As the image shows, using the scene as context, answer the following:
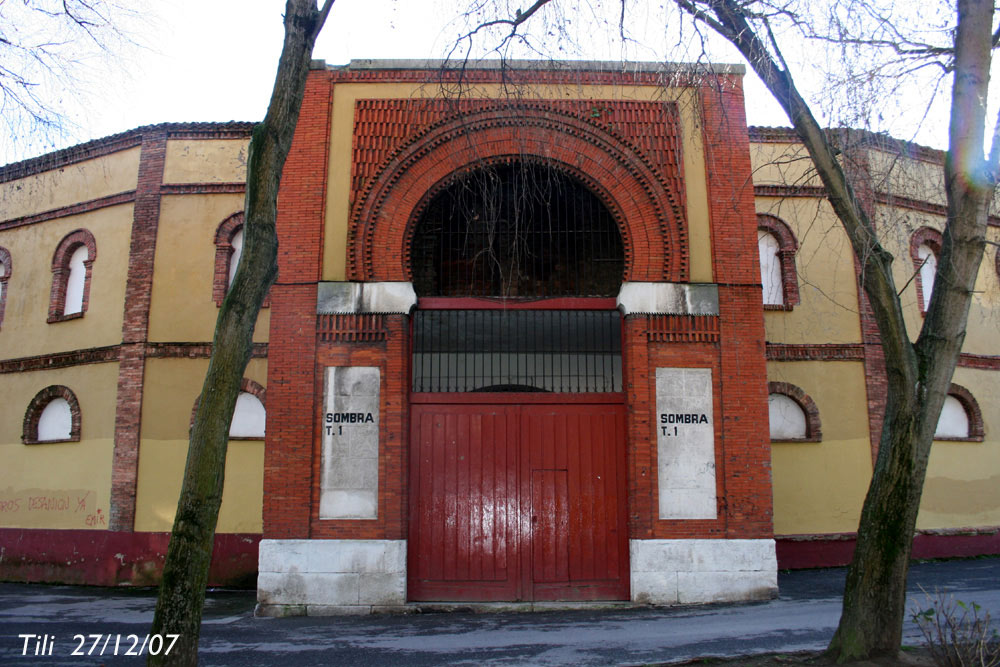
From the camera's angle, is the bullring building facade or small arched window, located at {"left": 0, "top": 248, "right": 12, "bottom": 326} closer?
the bullring building facade

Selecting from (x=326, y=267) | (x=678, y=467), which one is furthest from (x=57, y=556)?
(x=678, y=467)

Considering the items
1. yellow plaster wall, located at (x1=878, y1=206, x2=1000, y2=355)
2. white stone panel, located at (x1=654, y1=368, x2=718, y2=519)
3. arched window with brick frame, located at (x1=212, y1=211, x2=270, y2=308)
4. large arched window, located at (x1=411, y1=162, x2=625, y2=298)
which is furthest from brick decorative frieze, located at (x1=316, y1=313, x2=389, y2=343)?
yellow plaster wall, located at (x1=878, y1=206, x2=1000, y2=355)

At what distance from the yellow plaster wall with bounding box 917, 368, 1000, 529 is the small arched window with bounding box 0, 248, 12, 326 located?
19.4 meters

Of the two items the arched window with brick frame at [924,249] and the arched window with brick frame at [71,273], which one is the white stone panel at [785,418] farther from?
the arched window with brick frame at [71,273]

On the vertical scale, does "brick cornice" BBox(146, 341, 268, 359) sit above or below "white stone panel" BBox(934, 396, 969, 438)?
above

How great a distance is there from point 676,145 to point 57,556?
13.4 metres

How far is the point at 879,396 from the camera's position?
14.6 meters

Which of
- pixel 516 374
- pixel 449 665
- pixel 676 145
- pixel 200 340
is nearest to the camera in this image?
pixel 449 665

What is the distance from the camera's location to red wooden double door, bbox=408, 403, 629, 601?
10367 millimetres

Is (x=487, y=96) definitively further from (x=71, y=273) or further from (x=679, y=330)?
(x=71, y=273)

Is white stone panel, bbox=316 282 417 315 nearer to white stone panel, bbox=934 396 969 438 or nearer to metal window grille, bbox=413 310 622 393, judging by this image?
metal window grille, bbox=413 310 622 393

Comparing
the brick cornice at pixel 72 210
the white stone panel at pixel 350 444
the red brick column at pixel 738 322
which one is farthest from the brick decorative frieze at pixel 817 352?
the brick cornice at pixel 72 210

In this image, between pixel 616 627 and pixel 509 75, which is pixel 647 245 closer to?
pixel 509 75

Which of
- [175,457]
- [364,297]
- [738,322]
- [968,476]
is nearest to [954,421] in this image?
[968,476]
